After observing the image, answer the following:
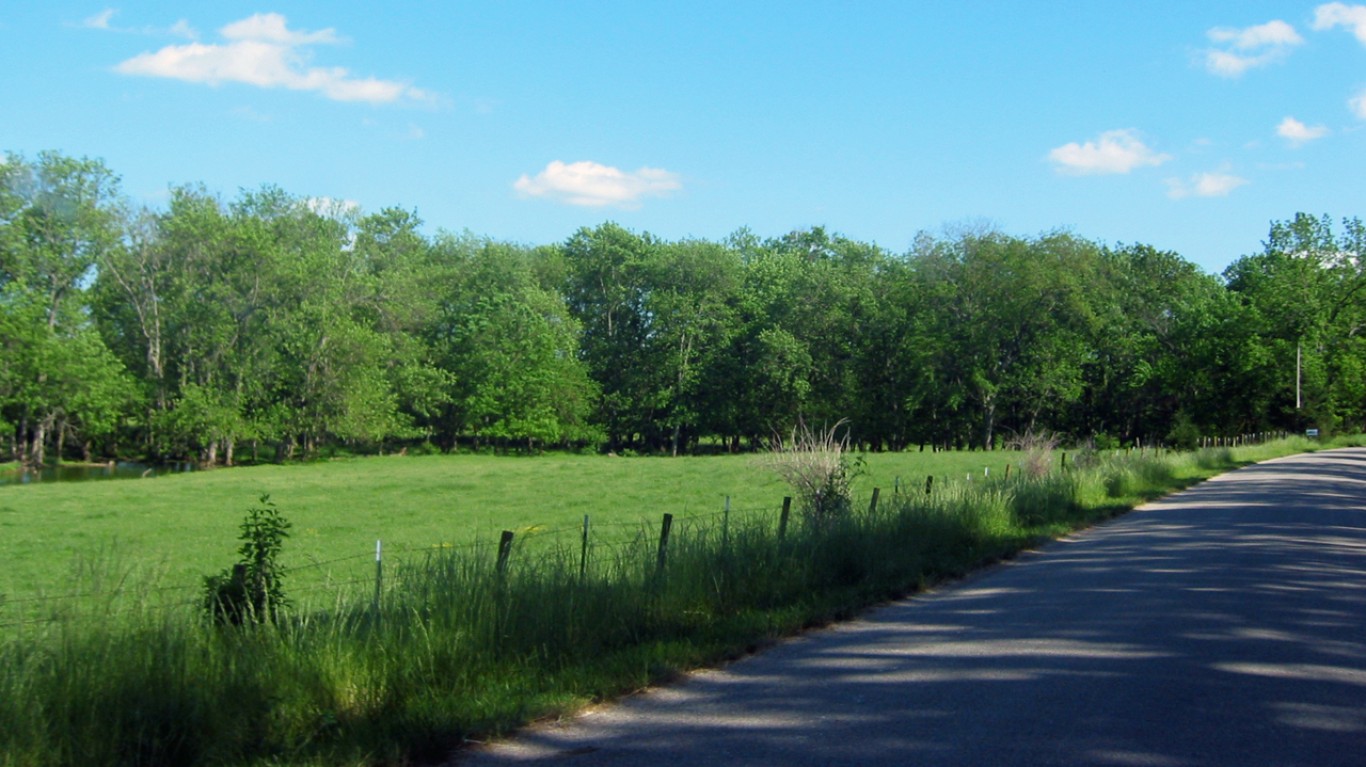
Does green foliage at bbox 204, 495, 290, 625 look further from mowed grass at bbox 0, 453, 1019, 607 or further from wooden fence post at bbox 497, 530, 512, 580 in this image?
wooden fence post at bbox 497, 530, 512, 580

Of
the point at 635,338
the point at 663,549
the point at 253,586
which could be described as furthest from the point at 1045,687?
the point at 635,338

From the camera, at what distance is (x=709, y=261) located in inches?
3068

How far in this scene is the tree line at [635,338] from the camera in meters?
61.5

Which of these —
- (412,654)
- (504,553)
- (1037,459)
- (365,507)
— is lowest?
(365,507)

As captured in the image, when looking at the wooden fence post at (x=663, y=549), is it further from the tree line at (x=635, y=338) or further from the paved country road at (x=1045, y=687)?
the tree line at (x=635, y=338)

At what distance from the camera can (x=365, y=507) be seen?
110 feet

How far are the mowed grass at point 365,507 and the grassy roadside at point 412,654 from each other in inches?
51.0

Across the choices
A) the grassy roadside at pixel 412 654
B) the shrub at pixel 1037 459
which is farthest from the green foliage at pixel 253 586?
the shrub at pixel 1037 459

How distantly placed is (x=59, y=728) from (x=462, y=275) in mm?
78967

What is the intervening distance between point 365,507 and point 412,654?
1080 inches

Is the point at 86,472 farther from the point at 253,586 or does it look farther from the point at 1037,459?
the point at 253,586

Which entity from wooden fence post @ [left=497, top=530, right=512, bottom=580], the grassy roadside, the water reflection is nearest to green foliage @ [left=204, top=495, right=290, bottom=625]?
the grassy roadside

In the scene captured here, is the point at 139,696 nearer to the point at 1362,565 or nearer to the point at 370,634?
the point at 370,634

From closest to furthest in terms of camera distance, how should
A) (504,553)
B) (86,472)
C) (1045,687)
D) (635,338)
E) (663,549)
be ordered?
(1045,687) → (504,553) → (663,549) → (86,472) → (635,338)
